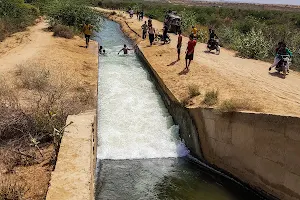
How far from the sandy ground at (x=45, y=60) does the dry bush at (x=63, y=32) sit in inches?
16.8

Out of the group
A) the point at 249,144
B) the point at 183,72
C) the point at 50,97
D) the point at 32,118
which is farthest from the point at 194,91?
the point at 32,118

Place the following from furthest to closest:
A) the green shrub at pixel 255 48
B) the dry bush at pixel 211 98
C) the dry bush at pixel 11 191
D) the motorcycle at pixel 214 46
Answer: the motorcycle at pixel 214 46, the green shrub at pixel 255 48, the dry bush at pixel 211 98, the dry bush at pixel 11 191

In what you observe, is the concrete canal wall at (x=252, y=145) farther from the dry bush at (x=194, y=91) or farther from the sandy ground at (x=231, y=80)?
the dry bush at (x=194, y=91)

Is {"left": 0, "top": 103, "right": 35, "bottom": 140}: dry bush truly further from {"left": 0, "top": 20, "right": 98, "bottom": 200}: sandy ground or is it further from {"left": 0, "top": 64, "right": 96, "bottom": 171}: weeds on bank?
{"left": 0, "top": 20, "right": 98, "bottom": 200}: sandy ground

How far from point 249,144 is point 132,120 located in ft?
18.4

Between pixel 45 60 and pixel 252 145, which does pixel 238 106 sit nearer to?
pixel 252 145

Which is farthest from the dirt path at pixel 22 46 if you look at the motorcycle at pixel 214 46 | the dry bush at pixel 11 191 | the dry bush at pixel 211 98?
the motorcycle at pixel 214 46

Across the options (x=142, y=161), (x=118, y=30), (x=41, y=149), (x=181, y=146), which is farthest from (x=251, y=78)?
(x=118, y=30)

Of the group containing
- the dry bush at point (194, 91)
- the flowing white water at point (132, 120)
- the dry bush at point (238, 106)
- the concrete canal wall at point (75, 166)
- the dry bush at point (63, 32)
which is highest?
the dry bush at point (63, 32)

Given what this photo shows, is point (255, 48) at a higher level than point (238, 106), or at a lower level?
higher

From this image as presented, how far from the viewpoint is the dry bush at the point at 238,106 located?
10959mm

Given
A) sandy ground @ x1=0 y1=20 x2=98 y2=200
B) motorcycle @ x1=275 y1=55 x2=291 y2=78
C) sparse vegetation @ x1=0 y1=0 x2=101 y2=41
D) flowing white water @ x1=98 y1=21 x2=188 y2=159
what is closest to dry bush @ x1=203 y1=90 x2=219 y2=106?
flowing white water @ x1=98 y1=21 x2=188 y2=159

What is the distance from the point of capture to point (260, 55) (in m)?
20.7

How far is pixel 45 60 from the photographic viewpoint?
60.7 feet
